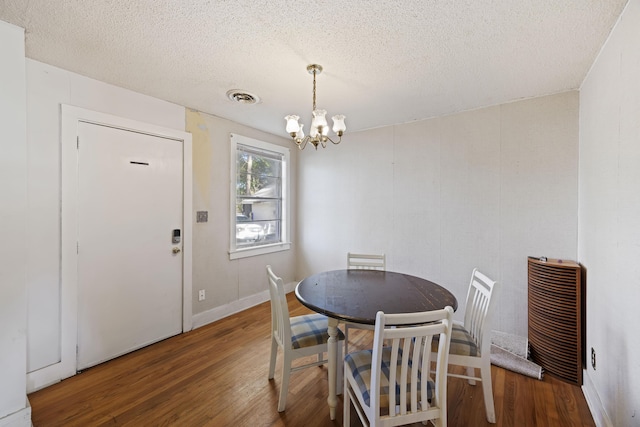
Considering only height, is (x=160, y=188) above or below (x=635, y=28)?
below

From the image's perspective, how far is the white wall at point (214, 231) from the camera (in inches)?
117

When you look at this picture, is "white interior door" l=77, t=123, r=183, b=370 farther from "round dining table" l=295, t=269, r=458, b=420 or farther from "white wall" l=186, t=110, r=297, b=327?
"round dining table" l=295, t=269, r=458, b=420

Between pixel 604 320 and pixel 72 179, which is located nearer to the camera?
pixel 604 320

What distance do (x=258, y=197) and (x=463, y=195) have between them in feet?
8.41

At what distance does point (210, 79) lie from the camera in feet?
7.27

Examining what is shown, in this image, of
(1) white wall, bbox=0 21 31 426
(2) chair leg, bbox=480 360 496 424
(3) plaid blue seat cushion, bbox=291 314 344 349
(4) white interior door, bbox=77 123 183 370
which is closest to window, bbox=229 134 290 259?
(4) white interior door, bbox=77 123 183 370

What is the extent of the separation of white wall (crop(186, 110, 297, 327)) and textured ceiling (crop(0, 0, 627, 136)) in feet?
1.89

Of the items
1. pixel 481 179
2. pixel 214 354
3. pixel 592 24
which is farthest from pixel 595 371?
pixel 214 354

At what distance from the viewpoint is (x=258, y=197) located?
3764 millimetres

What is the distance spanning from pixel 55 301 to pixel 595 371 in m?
3.91

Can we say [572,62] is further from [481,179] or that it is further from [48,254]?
[48,254]

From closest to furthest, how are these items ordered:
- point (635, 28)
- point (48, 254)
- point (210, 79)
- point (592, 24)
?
point (635, 28) → point (592, 24) → point (48, 254) → point (210, 79)

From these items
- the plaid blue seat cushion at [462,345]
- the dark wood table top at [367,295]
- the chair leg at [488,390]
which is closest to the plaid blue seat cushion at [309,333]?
the dark wood table top at [367,295]

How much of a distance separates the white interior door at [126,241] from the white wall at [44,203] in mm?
147
